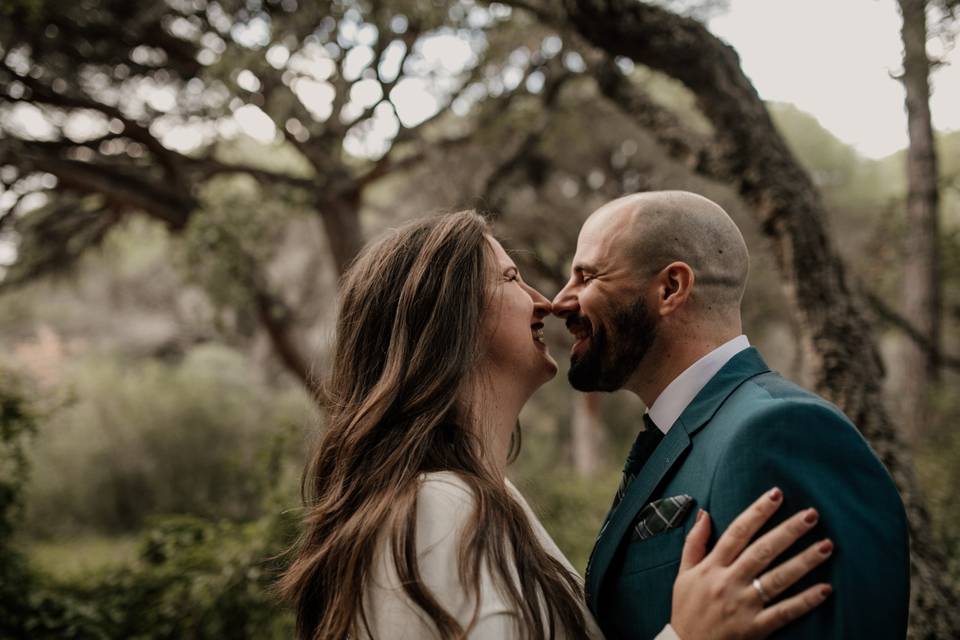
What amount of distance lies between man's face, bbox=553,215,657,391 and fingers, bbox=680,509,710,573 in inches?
23.1

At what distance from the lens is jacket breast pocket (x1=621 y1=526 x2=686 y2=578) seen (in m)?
1.87

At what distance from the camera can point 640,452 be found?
226 centimetres

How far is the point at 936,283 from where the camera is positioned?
907 centimetres

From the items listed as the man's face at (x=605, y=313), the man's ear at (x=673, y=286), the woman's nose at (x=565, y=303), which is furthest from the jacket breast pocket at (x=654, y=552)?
the woman's nose at (x=565, y=303)

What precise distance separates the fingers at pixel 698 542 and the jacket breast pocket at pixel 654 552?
0.10 meters

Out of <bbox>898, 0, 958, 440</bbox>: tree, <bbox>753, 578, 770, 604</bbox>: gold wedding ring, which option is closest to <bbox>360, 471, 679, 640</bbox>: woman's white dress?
<bbox>753, 578, 770, 604</bbox>: gold wedding ring

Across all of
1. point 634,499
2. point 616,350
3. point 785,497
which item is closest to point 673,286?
point 616,350

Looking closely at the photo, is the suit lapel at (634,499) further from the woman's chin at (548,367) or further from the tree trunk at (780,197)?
the tree trunk at (780,197)

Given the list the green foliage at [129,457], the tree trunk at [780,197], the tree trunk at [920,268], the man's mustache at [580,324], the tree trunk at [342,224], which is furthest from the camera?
the green foliage at [129,457]

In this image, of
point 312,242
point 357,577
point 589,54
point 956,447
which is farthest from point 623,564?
point 312,242

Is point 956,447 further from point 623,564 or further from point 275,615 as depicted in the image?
point 623,564

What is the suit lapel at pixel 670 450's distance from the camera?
6.55ft

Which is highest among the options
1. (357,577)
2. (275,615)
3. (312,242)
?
(312,242)

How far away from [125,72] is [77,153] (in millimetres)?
1040
